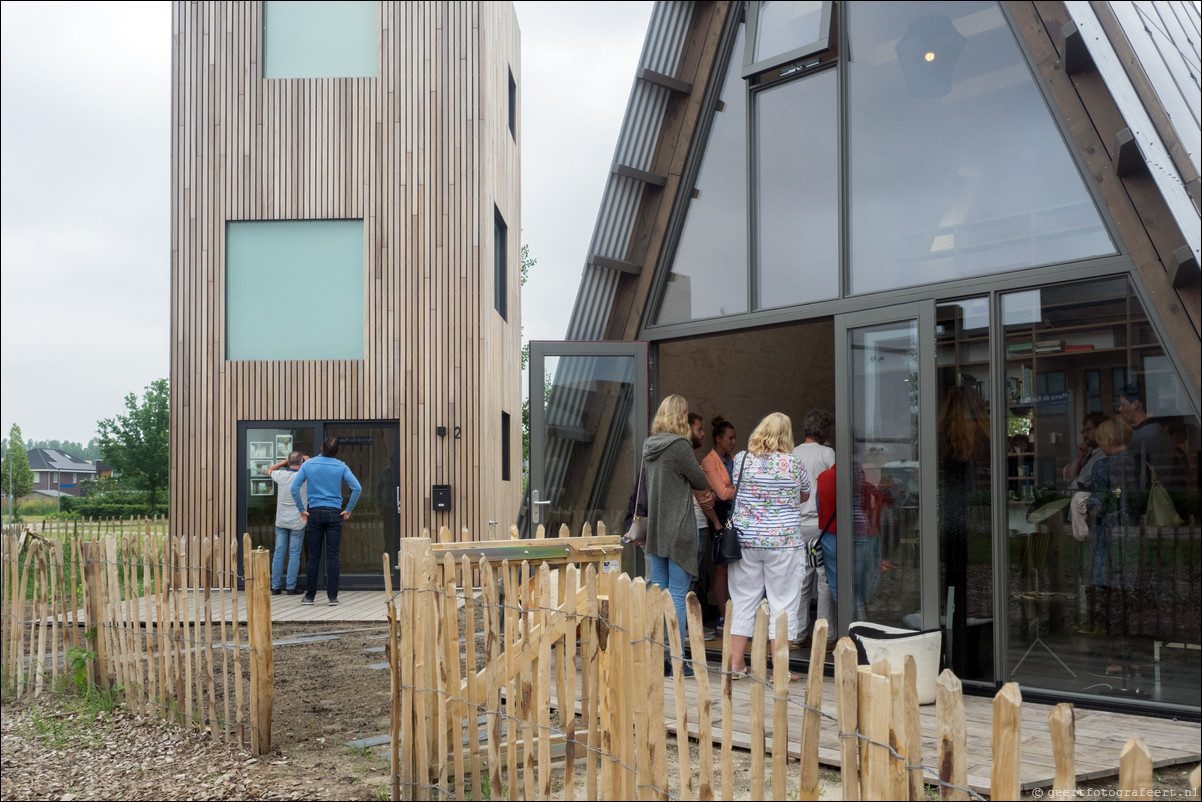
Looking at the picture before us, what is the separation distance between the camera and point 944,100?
239 inches

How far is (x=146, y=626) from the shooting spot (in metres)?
5.45

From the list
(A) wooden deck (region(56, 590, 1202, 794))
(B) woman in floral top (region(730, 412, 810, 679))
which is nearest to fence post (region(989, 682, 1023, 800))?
(A) wooden deck (region(56, 590, 1202, 794))

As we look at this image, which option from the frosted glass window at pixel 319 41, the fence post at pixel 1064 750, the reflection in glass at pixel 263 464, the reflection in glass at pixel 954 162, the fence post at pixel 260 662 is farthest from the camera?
the frosted glass window at pixel 319 41

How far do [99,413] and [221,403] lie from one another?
48.4m

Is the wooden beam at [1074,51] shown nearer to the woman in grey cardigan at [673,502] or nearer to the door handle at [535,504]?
the woman in grey cardigan at [673,502]

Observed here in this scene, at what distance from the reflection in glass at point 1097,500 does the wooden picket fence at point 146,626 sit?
3995mm

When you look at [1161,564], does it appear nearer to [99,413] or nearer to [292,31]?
[292,31]

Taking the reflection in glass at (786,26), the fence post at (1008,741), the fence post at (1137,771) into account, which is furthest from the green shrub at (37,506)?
the fence post at (1137,771)

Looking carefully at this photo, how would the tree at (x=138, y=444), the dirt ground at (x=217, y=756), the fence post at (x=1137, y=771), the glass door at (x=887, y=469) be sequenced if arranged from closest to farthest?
the fence post at (x=1137, y=771) → the dirt ground at (x=217, y=756) → the glass door at (x=887, y=469) → the tree at (x=138, y=444)

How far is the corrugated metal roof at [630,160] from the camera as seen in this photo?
7676mm

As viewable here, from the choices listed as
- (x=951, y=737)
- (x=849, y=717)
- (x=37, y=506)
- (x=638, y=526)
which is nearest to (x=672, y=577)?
(x=638, y=526)

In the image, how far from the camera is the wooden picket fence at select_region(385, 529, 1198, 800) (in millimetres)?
2072

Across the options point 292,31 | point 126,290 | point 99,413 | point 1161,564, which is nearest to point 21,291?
point 99,413

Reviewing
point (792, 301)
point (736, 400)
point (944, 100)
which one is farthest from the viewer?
point (736, 400)
